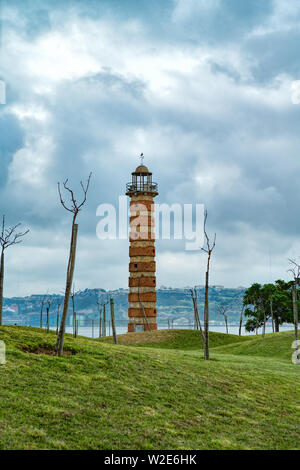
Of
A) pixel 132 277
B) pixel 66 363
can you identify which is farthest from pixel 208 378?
pixel 132 277

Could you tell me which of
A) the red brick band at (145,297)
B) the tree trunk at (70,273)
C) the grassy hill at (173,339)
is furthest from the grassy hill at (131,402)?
the red brick band at (145,297)

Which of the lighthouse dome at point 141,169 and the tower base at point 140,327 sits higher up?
the lighthouse dome at point 141,169

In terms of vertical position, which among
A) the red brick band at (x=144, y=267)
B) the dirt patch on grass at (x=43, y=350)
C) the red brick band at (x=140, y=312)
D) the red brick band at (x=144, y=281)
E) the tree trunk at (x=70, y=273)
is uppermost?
the red brick band at (x=144, y=267)

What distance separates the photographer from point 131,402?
776 inches

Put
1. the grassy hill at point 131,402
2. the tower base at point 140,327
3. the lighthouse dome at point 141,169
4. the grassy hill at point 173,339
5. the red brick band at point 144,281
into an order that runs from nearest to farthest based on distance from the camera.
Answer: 1. the grassy hill at point 131,402
2. the grassy hill at point 173,339
3. the red brick band at point 144,281
4. the tower base at point 140,327
5. the lighthouse dome at point 141,169

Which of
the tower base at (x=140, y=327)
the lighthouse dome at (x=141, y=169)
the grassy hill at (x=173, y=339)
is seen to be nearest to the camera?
the grassy hill at (x=173, y=339)

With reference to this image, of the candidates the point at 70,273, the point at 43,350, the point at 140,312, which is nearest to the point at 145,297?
the point at 140,312

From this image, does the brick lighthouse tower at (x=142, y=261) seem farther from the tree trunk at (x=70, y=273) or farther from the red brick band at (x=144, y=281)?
the tree trunk at (x=70, y=273)

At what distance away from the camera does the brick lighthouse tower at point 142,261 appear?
80.6 metres

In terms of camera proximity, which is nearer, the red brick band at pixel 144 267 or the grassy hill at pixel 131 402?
the grassy hill at pixel 131 402

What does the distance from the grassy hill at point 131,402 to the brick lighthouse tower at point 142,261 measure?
162 feet

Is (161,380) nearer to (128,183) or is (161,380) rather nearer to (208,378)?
(208,378)

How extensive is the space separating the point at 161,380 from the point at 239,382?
642 centimetres

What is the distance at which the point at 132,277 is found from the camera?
3199 inches
